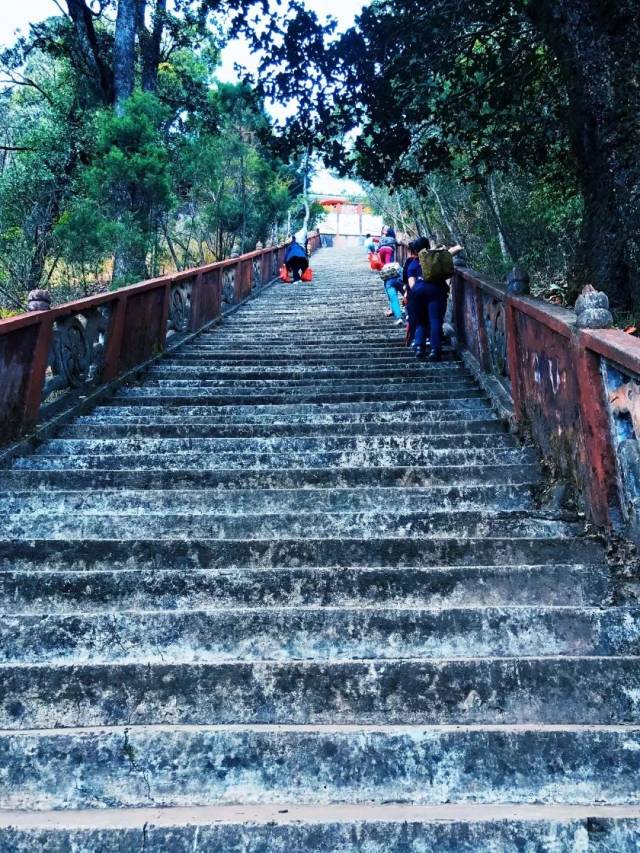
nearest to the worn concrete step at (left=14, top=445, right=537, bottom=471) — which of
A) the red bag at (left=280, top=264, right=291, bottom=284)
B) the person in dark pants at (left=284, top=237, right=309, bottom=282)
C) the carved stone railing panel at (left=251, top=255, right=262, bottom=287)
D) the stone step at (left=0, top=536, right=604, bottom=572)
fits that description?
the stone step at (left=0, top=536, right=604, bottom=572)

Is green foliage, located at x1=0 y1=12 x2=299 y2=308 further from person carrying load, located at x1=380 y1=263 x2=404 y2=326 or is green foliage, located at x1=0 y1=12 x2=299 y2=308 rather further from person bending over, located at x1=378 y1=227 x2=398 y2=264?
person bending over, located at x1=378 y1=227 x2=398 y2=264

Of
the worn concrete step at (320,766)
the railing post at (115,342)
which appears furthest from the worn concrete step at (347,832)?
the railing post at (115,342)

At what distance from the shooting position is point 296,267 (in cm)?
1855

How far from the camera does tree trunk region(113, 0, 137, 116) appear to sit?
13648 mm

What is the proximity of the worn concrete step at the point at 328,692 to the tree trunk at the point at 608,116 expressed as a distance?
15.7 ft

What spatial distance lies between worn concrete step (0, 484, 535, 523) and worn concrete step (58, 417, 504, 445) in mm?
1143

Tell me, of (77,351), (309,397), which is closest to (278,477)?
(309,397)

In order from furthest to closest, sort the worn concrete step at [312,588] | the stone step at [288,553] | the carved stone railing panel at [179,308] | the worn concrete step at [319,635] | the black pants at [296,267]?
the black pants at [296,267]
the carved stone railing panel at [179,308]
the stone step at [288,553]
the worn concrete step at [312,588]
the worn concrete step at [319,635]

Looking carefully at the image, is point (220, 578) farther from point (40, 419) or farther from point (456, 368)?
point (456, 368)

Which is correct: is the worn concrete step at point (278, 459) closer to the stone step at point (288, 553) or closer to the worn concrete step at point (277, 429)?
the worn concrete step at point (277, 429)

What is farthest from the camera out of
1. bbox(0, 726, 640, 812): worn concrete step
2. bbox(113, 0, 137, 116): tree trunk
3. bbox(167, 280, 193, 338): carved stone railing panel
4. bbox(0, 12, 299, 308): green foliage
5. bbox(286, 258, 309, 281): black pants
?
bbox(286, 258, 309, 281): black pants

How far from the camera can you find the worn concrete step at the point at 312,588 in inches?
114

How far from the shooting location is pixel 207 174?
15.1 m

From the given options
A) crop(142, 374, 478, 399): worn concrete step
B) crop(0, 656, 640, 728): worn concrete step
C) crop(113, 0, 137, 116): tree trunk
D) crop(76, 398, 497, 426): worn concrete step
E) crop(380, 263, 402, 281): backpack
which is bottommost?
crop(0, 656, 640, 728): worn concrete step
